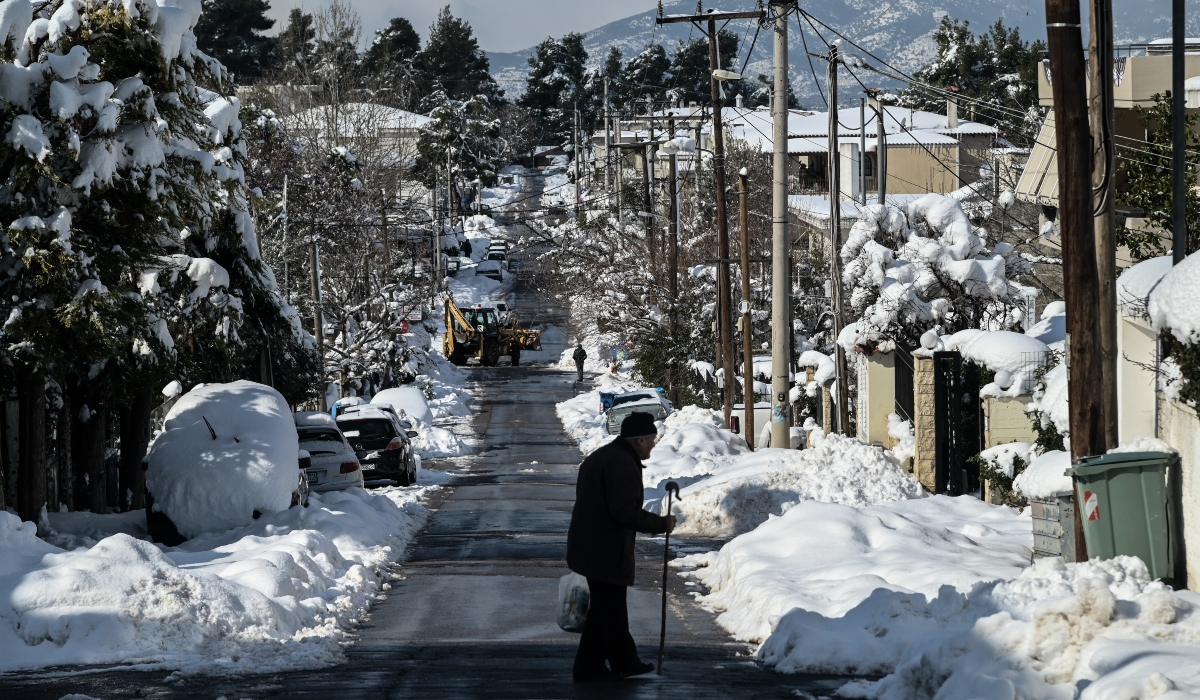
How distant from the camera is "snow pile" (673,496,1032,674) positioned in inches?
374

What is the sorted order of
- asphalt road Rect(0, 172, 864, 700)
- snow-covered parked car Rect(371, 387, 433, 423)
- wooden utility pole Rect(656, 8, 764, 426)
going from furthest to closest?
snow-covered parked car Rect(371, 387, 433, 423)
wooden utility pole Rect(656, 8, 764, 426)
asphalt road Rect(0, 172, 864, 700)

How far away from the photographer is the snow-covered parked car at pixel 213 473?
17.0 m

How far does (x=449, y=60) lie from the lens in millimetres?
132125

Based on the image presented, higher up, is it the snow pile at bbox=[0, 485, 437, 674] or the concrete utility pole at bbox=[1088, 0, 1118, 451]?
the concrete utility pole at bbox=[1088, 0, 1118, 451]

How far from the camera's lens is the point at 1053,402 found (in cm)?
1814

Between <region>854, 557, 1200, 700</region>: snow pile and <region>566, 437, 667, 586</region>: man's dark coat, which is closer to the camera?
<region>854, 557, 1200, 700</region>: snow pile

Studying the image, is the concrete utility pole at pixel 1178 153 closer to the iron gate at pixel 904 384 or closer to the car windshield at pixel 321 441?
the iron gate at pixel 904 384

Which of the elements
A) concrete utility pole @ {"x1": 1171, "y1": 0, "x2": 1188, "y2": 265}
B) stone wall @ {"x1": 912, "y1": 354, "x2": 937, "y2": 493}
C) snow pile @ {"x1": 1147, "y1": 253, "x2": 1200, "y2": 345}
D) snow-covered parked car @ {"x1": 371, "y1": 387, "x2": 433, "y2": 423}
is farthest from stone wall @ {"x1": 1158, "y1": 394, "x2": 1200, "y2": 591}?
snow-covered parked car @ {"x1": 371, "y1": 387, "x2": 433, "y2": 423}

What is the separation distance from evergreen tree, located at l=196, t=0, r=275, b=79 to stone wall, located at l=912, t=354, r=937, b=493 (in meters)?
88.1

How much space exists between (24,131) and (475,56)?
412ft

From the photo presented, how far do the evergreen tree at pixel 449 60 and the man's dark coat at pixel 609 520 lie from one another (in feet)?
400

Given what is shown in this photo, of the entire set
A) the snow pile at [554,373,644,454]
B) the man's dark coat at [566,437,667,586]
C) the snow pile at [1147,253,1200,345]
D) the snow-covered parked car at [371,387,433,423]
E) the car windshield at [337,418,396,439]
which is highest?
the snow pile at [1147,253,1200,345]

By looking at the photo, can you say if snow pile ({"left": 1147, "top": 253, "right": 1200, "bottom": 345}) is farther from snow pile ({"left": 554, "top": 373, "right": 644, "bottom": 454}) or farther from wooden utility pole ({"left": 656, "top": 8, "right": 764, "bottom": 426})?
snow pile ({"left": 554, "top": 373, "right": 644, "bottom": 454})

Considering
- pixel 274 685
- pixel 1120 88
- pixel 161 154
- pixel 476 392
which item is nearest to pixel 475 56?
pixel 476 392
